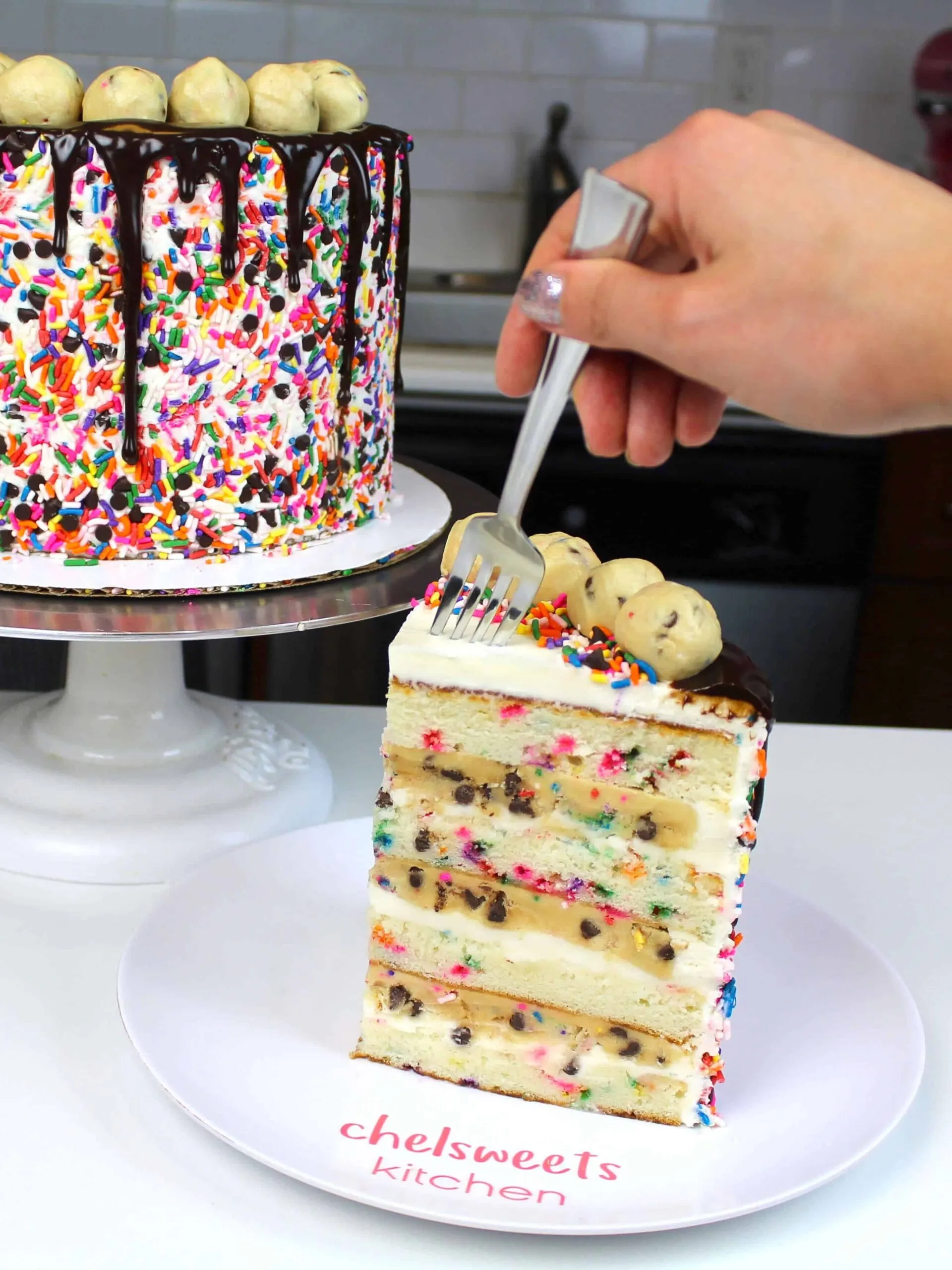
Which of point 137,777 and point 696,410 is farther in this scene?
point 137,777

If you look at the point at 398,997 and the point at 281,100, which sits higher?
the point at 281,100

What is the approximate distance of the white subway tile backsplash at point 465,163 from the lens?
3.51m

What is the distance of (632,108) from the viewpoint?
11.5ft

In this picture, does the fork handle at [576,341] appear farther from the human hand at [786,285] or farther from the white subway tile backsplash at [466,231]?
the white subway tile backsplash at [466,231]

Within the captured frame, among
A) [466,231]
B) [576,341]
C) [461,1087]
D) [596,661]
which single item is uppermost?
[576,341]

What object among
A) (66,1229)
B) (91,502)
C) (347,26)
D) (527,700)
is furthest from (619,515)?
(66,1229)

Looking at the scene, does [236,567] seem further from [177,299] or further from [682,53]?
[682,53]

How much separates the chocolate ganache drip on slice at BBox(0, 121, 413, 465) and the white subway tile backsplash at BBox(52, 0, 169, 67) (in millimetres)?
2339

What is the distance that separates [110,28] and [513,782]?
2.94m

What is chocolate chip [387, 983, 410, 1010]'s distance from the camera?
1098mm

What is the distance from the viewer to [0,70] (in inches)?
54.6

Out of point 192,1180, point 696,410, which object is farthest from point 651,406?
point 192,1180

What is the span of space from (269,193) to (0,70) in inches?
13.1

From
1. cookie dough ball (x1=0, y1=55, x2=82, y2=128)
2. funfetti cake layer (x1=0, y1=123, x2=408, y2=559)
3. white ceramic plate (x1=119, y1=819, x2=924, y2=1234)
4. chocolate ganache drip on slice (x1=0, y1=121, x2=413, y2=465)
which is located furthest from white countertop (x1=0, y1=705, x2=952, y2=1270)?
cookie dough ball (x1=0, y1=55, x2=82, y2=128)
